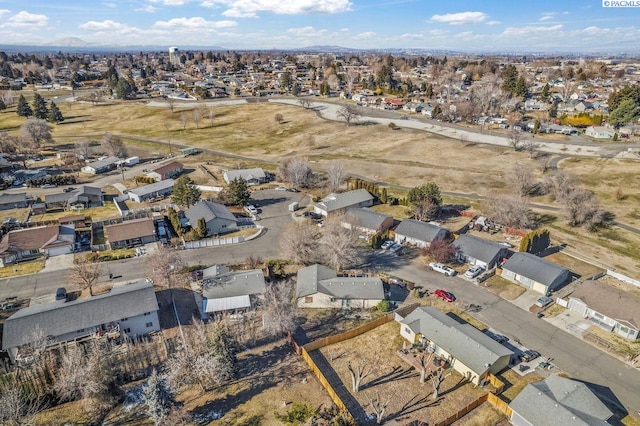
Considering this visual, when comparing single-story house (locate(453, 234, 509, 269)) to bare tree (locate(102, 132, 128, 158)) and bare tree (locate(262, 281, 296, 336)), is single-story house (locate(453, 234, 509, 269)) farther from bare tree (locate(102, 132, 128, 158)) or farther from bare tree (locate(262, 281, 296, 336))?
bare tree (locate(102, 132, 128, 158))

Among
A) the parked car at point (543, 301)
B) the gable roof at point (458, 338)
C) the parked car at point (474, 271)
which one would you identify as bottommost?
the parked car at point (543, 301)

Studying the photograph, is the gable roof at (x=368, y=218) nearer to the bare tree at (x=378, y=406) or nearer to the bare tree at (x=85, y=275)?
the bare tree at (x=378, y=406)

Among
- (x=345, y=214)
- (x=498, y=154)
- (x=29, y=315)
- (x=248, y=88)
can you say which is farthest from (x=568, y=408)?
(x=248, y=88)

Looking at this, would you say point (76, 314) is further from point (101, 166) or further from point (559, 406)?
point (101, 166)

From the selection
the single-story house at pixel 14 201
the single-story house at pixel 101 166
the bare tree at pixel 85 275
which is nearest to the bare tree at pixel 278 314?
the bare tree at pixel 85 275

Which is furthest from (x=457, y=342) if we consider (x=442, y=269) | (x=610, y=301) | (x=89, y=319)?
(x=89, y=319)

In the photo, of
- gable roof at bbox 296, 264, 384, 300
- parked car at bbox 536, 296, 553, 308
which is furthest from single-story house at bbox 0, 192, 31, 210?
parked car at bbox 536, 296, 553, 308
